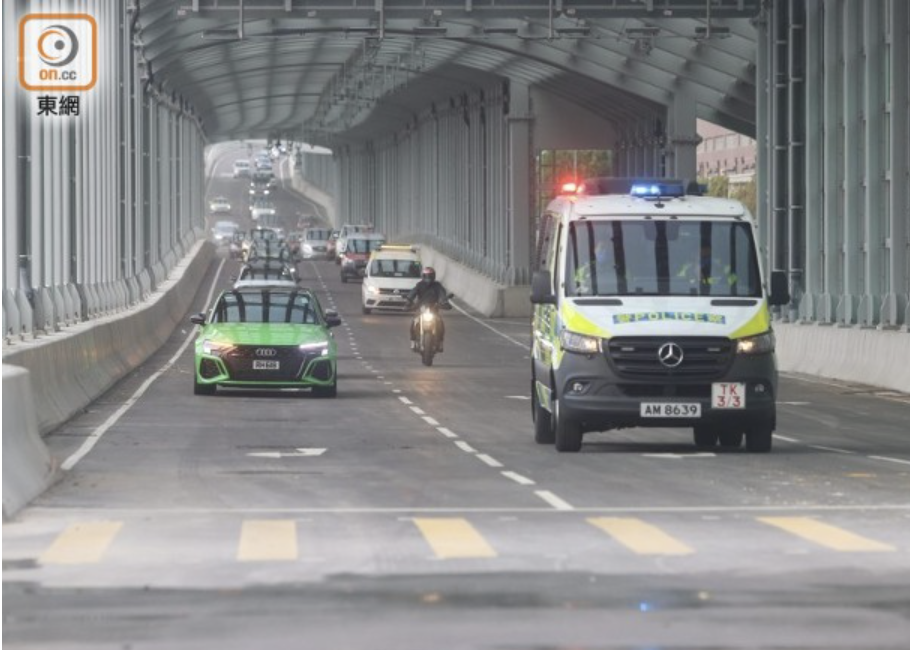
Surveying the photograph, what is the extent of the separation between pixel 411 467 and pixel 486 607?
993cm

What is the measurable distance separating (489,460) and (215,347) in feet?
40.8

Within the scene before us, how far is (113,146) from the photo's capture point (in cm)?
5706

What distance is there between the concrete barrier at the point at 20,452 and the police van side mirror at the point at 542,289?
5.31m

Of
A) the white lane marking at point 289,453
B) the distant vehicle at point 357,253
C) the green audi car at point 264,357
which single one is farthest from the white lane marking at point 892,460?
the distant vehicle at point 357,253

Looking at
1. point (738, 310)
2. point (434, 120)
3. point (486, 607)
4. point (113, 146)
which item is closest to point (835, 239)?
point (113, 146)

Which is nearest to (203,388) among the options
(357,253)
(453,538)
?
(453,538)

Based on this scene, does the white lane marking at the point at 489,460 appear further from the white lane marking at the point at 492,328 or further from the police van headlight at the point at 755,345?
the white lane marking at the point at 492,328

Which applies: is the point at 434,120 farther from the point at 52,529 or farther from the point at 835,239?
the point at 52,529

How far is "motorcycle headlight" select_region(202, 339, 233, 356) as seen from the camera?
3444cm

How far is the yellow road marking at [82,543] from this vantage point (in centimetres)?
1380

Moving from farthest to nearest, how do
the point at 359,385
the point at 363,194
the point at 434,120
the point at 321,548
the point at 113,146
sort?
the point at 363,194
the point at 434,120
the point at 113,146
the point at 359,385
the point at 321,548

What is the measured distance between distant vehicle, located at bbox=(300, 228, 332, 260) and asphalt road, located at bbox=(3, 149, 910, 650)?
325 feet

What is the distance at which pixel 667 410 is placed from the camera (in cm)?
2314

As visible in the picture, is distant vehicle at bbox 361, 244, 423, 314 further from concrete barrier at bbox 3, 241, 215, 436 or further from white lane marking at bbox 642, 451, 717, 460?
white lane marking at bbox 642, 451, 717, 460
